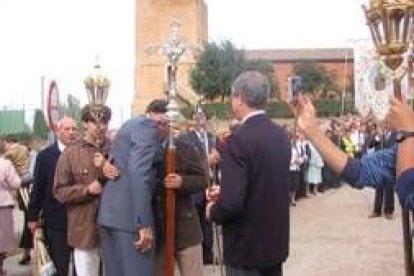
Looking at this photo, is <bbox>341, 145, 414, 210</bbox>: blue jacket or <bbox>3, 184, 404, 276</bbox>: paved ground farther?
<bbox>3, 184, 404, 276</bbox>: paved ground

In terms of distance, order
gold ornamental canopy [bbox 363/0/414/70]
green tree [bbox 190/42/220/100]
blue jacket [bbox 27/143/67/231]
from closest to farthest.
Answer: gold ornamental canopy [bbox 363/0/414/70]
blue jacket [bbox 27/143/67/231]
green tree [bbox 190/42/220/100]

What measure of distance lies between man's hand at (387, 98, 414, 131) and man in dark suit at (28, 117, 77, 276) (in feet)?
15.0

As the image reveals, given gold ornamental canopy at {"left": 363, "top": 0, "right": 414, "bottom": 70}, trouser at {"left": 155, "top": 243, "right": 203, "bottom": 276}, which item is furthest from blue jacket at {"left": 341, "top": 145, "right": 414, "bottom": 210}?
trouser at {"left": 155, "top": 243, "right": 203, "bottom": 276}

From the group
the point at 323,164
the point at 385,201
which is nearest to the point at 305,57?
the point at 323,164

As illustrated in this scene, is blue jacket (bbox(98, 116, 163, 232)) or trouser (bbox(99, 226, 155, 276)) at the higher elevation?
blue jacket (bbox(98, 116, 163, 232))

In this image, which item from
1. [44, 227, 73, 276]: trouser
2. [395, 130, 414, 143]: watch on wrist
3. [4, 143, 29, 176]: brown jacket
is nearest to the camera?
[395, 130, 414, 143]: watch on wrist

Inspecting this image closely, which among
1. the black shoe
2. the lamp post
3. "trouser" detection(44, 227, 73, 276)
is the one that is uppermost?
the lamp post

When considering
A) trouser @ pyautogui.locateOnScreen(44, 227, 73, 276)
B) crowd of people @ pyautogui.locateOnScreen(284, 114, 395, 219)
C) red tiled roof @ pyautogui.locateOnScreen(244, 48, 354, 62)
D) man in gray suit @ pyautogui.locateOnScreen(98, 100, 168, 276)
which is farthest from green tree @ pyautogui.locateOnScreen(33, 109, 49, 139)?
red tiled roof @ pyautogui.locateOnScreen(244, 48, 354, 62)

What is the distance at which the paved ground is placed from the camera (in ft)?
33.4

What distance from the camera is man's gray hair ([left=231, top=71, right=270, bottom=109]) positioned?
505cm

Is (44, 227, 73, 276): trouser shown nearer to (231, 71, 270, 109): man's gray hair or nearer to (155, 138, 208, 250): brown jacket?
(155, 138, 208, 250): brown jacket

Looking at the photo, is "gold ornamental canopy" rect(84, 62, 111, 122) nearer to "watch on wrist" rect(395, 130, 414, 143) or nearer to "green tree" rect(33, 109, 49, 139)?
"watch on wrist" rect(395, 130, 414, 143)

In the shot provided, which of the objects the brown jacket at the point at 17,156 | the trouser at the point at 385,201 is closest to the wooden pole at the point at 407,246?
the brown jacket at the point at 17,156

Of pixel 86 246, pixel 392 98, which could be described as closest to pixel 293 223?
pixel 86 246
